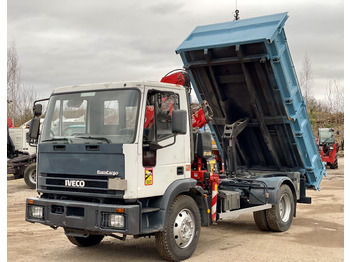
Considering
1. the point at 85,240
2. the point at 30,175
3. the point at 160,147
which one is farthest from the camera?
the point at 30,175

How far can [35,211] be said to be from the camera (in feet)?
22.3

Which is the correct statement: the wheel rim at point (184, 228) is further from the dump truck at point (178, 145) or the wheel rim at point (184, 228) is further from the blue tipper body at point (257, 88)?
the blue tipper body at point (257, 88)

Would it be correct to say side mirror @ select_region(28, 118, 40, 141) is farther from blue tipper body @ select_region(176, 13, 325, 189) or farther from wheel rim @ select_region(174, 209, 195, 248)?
blue tipper body @ select_region(176, 13, 325, 189)

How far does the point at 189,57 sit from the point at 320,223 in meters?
4.61

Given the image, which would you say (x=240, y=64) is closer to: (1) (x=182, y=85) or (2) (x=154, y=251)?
(1) (x=182, y=85)

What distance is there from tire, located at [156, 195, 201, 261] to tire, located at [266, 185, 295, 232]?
7.73 feet

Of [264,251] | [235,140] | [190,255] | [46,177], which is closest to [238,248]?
[264,251]

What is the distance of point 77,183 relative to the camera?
6426mm

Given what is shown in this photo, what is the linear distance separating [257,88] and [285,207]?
255cm

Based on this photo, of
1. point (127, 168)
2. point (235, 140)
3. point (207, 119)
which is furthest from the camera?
point (235, 140)

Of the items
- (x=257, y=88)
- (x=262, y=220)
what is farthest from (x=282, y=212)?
(x=257, y=88)

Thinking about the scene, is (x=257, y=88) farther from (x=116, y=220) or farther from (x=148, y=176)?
(x=116, y=220)

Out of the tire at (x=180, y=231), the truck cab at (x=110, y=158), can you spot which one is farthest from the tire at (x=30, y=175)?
the tire at (x=180, y=231)

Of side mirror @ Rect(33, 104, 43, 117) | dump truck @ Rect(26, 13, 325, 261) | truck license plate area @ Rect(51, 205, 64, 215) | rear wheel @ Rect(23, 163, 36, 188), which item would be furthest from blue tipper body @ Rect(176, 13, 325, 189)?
rear wheel @ Rect(23, 163, 36, 188)
